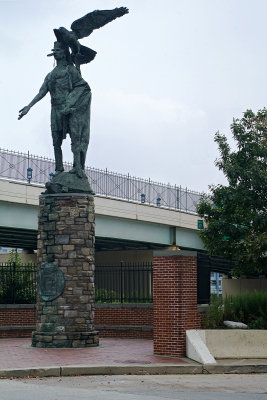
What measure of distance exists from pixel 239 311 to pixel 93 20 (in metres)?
9.56

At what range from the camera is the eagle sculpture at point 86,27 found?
67.7 feet

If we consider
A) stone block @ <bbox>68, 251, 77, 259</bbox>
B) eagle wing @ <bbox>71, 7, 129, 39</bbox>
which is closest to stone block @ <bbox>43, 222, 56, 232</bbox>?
stone block @ <bbox>68, 251, 77, 259</bbox>

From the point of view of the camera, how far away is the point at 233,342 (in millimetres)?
16562

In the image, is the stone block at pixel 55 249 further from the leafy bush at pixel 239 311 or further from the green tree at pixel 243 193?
the green tree at pixel 243 193

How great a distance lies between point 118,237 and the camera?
131ft

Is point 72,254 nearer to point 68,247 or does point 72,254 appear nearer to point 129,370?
point 68,247

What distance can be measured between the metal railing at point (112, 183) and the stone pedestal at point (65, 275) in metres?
11.1

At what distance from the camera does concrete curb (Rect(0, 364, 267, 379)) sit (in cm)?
1416

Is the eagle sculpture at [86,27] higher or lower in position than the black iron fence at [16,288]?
higher

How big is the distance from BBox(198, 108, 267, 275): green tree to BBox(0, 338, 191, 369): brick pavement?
28.5 ft

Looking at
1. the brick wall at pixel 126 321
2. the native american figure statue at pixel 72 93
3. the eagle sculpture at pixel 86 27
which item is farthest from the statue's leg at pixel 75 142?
the brick wall at pixel 126 321

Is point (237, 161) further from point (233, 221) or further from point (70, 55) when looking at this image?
point (70, 55)

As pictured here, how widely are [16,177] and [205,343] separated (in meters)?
17.4

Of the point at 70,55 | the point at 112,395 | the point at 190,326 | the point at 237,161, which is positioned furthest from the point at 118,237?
the point at 112,395
